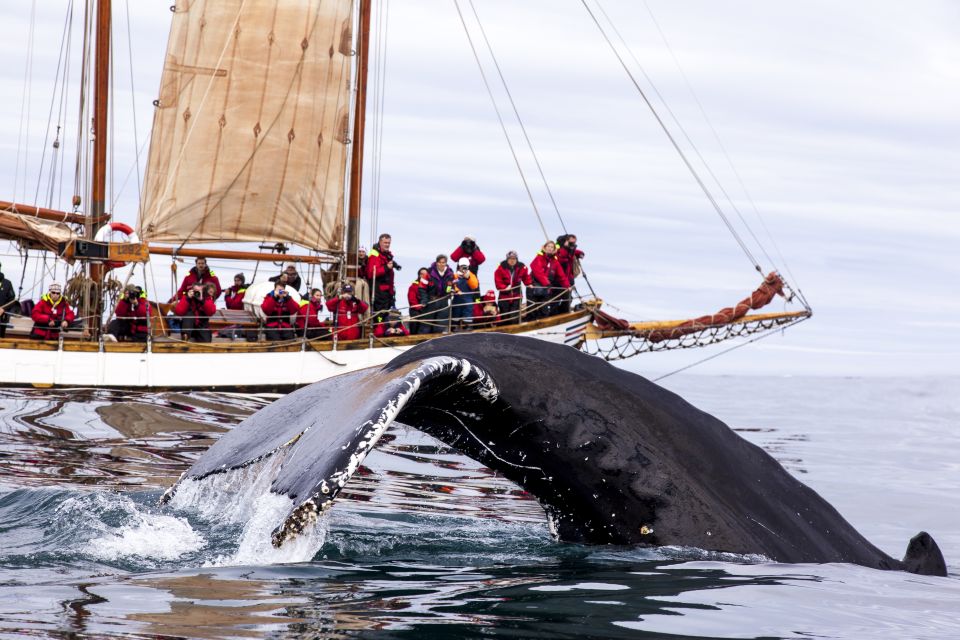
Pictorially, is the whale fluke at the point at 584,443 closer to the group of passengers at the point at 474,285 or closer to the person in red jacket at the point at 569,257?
the group of passengers at the point at 474,285

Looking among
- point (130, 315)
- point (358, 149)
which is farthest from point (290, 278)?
point (358, 149)

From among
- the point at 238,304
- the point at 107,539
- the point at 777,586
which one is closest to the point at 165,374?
the point at 238,304

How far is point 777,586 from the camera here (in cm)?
538

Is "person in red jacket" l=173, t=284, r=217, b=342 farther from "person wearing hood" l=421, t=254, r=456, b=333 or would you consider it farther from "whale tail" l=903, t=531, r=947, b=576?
"whale tail" l=903, t=531, r=947, b=576

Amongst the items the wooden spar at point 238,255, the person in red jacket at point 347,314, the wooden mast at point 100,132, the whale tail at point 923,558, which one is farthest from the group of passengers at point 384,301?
the whale tail at point 923,558

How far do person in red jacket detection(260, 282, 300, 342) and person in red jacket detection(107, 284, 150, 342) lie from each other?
2869 mm

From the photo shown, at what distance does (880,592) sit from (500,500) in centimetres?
463

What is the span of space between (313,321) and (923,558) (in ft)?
78.8

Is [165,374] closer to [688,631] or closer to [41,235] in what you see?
[41,235]

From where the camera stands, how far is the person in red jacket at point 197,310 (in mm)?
26531

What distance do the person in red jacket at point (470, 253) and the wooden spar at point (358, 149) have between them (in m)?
7.34

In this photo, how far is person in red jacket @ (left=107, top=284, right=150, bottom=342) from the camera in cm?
2809

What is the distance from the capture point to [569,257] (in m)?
27.9

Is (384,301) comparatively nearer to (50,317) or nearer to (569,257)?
(569,257)
